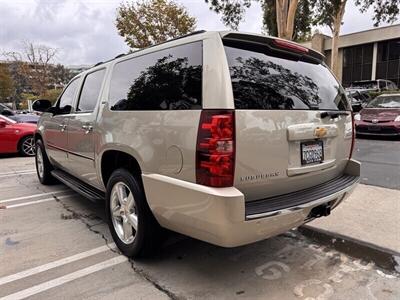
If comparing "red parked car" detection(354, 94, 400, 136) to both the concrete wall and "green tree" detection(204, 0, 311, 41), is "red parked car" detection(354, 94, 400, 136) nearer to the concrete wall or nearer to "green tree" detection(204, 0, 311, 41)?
"green tree" detection(204, 0, 311, 41)

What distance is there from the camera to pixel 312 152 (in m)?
2.85

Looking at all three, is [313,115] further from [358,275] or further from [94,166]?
[94,166]

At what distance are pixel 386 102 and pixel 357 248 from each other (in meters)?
9.51

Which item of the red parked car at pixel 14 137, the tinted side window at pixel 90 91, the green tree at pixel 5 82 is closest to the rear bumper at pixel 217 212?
the tinted side window at pixel 90 91

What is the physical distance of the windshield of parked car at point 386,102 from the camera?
1107cm

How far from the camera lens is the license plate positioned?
2.77 meters

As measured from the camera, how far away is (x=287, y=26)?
1377 cm

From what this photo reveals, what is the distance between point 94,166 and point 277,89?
85.2 inches

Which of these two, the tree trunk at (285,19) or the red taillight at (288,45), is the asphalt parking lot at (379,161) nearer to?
the red taillight at (288,45)

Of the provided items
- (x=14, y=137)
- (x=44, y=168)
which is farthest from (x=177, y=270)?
(x=14, y=137)

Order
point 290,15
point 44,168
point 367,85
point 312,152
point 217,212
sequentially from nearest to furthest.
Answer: point 217,212 → point 312,152 → point 44,168 → point 290,15 → point 367,85

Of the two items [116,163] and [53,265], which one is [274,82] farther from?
[53,265]

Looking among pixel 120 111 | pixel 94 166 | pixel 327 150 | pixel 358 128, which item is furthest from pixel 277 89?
pixel 358 128

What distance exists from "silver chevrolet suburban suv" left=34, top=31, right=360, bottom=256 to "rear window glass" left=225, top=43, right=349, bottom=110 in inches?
0.4
